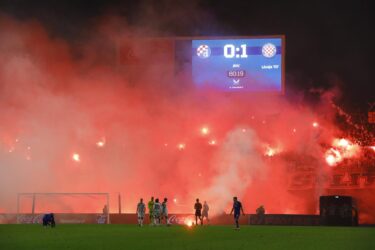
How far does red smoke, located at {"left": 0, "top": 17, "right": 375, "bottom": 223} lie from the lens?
55469mm

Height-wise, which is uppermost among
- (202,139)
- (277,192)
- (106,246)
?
(202,139)

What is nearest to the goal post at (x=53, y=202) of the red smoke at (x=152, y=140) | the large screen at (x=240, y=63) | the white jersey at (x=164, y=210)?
the red smoke at (x=152, y=140)

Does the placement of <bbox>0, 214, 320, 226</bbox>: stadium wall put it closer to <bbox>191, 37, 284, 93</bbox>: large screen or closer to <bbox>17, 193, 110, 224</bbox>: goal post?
<bbox>191, 37, 284, 93</bbox>: large screen

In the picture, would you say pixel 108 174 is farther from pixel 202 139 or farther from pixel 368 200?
pixel 368 200

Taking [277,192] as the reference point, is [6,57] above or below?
above

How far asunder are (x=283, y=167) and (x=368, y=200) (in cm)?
989

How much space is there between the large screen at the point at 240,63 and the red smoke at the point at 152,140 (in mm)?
2951

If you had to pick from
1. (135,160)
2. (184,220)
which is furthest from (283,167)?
(184,220)

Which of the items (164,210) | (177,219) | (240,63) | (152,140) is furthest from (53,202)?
(164,210)

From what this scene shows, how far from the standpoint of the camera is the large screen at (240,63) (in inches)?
1934

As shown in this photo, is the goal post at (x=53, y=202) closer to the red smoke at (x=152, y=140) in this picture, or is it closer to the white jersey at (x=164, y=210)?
the red smoke at (x=152, y=140)

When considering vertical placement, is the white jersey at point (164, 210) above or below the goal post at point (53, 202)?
below

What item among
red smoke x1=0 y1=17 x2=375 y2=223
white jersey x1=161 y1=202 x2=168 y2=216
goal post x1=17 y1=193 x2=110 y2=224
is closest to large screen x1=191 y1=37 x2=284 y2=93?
red smoke x1=0 y1=17 x2=375 y2=223

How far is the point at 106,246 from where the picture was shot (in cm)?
2084
